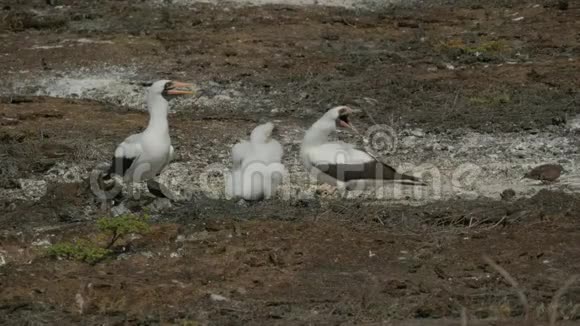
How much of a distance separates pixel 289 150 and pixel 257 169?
7.01 ft

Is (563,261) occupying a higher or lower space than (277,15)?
lower

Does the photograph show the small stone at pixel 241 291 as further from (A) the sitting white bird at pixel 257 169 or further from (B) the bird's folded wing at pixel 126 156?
(B) the bird's folded wing at pixel 126 156

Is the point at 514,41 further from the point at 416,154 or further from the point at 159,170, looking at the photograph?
the point at 159,170

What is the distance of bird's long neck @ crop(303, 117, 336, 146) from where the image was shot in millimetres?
12156

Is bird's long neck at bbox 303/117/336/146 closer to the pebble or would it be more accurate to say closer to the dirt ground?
the dirt ground

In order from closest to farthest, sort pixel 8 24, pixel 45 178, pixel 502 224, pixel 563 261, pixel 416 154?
pixel 563 261 → pixel 502 224 → pixel 45 178 → pixel 416 154 → pixel 8 24

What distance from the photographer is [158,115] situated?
1208 cm

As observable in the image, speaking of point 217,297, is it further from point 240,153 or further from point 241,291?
point 240,153

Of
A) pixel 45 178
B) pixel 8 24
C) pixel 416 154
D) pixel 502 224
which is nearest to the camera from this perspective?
pixel 502 224

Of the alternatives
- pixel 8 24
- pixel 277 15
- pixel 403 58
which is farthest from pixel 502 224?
pixel 8 24

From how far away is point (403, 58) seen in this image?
55.8ft

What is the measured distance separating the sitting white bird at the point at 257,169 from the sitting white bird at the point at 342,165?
1.21ft

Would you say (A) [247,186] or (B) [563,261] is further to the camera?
(A) [247,186]

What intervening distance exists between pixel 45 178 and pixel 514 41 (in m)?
7.76
